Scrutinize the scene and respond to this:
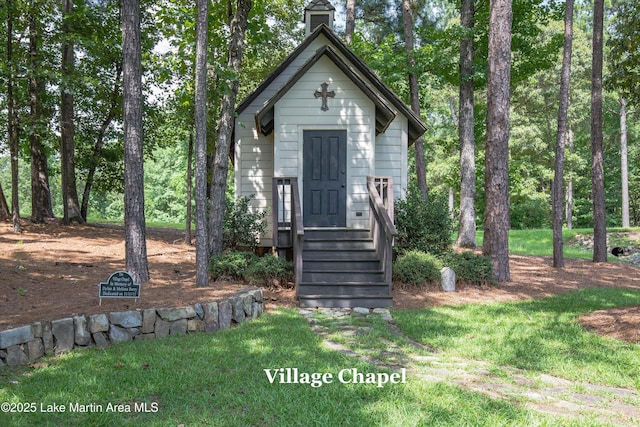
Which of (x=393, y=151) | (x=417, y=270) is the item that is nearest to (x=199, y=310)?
(x=417, y=270)

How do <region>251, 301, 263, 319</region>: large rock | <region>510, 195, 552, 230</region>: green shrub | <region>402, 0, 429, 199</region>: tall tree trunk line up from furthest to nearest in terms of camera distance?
<region>510, 195, 552, 230</region>: green shrub < <region>402, 0, 429, 199</region>: tall tree trunk < <region>251, 301, 263, 319</region>: large rock

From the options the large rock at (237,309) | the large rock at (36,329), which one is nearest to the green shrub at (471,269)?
the large rock at (237,309)

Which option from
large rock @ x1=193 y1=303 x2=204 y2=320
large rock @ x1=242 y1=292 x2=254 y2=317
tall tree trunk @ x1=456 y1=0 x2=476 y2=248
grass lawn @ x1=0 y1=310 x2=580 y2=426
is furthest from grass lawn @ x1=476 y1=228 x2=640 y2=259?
grass lawn @ x1=0 y1=310 x2=580 y2=426

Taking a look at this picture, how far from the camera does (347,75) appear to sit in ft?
36.0

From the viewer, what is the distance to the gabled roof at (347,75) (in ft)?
35.1

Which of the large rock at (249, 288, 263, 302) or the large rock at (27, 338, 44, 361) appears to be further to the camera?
the large rock at (249, 288, 263, 302)

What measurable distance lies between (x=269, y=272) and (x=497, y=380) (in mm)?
5642

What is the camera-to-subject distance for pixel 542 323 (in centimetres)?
725

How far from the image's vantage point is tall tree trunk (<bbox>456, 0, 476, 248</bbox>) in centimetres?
1595

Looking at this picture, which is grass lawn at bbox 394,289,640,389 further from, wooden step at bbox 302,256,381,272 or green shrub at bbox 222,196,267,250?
green shrub at bbox 222,196,267,250

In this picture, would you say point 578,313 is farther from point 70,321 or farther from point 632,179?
point 632,179

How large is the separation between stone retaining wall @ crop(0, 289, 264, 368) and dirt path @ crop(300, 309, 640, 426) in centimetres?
128

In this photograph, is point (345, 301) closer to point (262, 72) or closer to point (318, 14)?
point (318, 14)

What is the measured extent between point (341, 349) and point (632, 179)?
3557 centimetres
